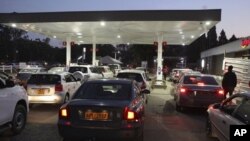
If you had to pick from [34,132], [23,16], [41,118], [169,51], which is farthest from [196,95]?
[169,51]

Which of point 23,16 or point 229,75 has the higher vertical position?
point 23,16

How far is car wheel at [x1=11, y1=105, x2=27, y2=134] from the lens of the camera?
9.38m

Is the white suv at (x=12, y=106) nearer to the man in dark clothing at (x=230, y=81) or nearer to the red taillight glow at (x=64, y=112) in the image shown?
the red taillight glow at (x=64, y=112)

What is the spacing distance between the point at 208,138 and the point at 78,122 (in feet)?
12.3

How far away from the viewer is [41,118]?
40.9ft

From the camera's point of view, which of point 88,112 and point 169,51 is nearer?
point 88,112

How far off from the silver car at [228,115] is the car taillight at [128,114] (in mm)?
1738

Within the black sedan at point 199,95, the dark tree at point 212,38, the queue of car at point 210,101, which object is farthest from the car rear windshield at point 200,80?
the dark tree at point 212,38

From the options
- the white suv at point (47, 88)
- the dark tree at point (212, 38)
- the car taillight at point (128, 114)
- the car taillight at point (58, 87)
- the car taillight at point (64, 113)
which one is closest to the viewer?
the car taillight at point (128, 114)

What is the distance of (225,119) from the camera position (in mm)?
7363

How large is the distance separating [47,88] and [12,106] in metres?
5.01

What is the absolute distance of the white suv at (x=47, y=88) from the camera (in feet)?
46.5

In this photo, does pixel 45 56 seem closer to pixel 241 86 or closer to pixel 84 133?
pixel 241 86

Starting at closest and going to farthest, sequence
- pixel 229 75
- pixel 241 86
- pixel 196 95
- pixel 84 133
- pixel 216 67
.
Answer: pixel 84 133
pixel 196 95
pixel 229 75
pixel 241 86
pixel 216 67
